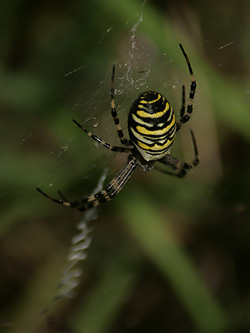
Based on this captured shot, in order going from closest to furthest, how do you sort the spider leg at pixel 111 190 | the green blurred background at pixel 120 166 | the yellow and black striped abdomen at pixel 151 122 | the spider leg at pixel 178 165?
1. the yellow and black striped abdomen at pixel 151 122
2. the green blurred background at pixel 120 166
3. the spider leg at pixel 111 190
4. the spider leg at pixel 178 165

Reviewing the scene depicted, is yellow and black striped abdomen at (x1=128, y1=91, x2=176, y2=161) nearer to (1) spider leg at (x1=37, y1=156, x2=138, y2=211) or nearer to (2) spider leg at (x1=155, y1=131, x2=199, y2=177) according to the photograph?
(1) spider leg at (x1=37, y1=156, x2=138, y2=211)

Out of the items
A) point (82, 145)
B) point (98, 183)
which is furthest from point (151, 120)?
point (98, 183)

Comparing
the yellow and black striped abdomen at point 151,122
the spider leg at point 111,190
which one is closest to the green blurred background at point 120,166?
the spider leg at point 111,190

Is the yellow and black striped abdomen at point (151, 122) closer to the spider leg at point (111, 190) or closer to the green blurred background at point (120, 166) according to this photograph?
the green blurred background at point (120, 166)

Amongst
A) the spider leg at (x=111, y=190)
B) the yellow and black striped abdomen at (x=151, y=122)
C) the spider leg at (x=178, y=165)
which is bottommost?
the spider leg at (x=178, y=165)

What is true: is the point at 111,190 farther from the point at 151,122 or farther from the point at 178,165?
the point at 151,122

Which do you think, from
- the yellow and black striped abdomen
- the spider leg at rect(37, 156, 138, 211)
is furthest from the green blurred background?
the yellow and black striped abdomen

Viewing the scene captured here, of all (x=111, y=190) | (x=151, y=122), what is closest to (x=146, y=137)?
(x=151, y=122)
